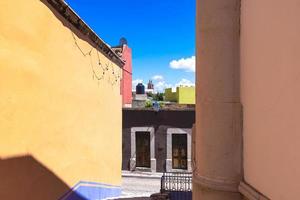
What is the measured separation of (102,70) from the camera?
13.4 meters

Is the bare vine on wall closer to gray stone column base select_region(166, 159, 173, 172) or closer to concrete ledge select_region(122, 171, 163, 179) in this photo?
concrete ledge select_region(122, 171, 163, 179)

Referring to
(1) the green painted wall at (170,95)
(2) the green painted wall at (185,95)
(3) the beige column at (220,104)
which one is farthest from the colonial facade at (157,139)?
(1) the green painted wall at (170,95)

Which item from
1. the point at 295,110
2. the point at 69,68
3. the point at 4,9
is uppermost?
the point at 4,9

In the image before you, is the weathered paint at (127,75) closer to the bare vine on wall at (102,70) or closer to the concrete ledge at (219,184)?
the bare vine on wall at (102,70)

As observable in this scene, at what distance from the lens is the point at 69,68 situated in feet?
30.9

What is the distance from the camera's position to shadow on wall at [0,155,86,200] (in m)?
6.25

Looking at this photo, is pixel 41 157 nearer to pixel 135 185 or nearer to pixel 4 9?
pixel 4 9

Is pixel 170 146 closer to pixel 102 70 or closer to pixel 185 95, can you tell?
pixel 102 70

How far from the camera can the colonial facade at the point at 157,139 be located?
24844 millimetres

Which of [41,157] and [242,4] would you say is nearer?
[242,4]

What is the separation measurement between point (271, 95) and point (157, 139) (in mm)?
21673

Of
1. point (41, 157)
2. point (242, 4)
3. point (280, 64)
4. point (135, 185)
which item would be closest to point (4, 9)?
point (41, 157)

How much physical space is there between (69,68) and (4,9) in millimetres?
3319

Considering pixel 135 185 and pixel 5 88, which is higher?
pixel 5 88
